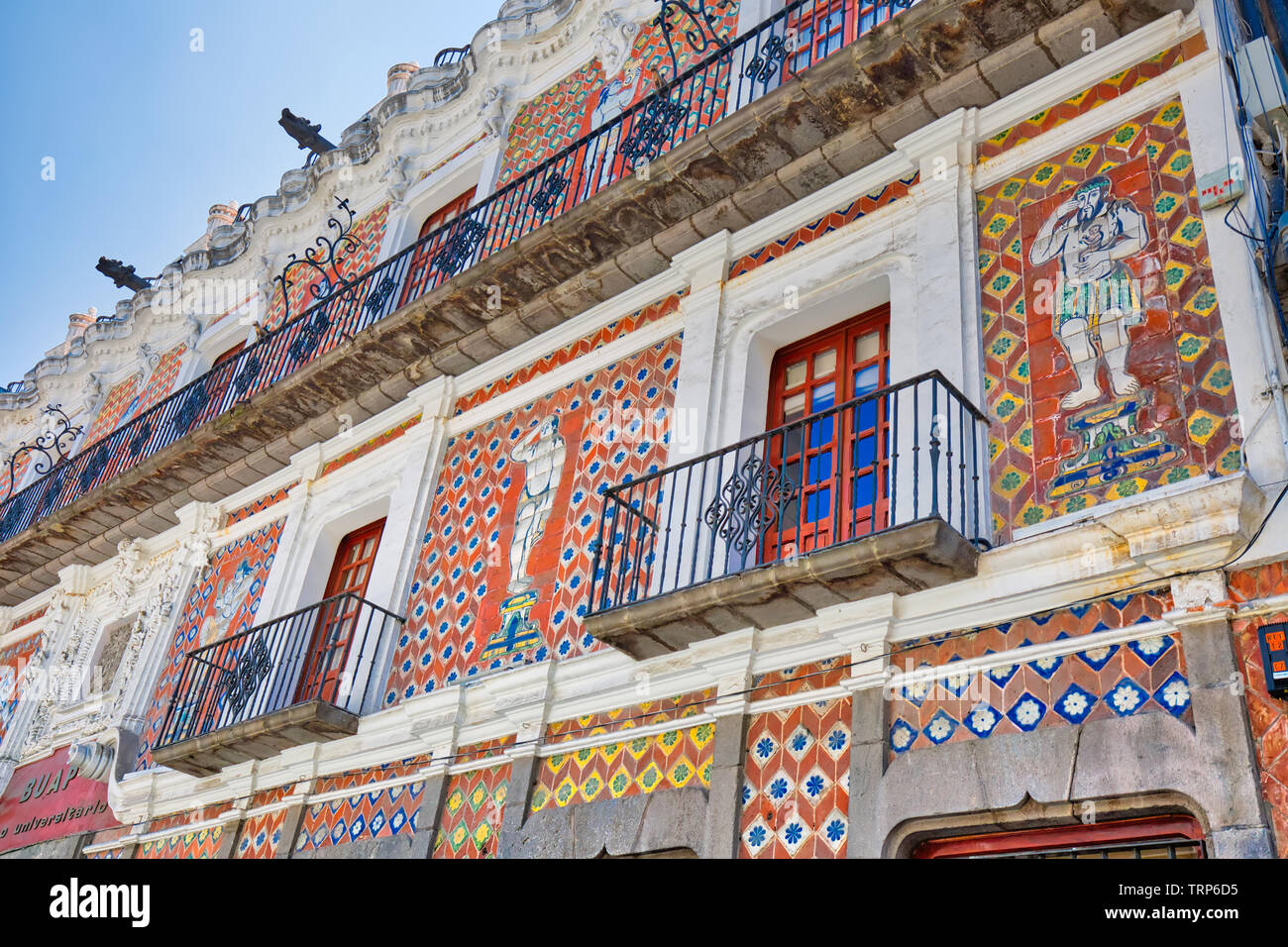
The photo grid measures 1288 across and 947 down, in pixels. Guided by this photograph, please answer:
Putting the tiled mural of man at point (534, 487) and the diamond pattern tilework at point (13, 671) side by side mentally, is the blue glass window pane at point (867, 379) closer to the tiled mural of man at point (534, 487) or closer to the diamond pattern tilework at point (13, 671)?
the tiled mural of man at point (534, 487)

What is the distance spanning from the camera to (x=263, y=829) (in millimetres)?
9156

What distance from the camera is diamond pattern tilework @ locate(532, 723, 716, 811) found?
662cm

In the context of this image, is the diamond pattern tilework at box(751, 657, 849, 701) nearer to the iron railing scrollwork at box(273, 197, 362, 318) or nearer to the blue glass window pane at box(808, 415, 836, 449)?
the blue glass window pane at box(808, 415, 836, 449)

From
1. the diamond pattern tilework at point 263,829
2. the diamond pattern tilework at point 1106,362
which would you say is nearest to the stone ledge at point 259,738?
the diamond pattern tilework at point 263,829

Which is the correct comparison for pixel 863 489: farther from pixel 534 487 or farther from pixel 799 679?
pixel 534 487

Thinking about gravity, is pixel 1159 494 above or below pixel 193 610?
below

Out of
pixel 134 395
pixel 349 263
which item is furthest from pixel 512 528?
pixel 134 395

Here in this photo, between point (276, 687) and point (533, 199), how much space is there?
440 cm

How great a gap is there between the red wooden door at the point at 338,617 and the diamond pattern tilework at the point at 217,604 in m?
0.82

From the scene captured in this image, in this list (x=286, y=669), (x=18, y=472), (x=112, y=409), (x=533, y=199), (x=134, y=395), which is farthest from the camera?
(x=18, y=472)

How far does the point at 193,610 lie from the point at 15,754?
318cm
